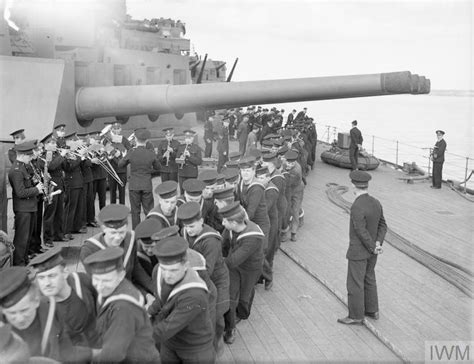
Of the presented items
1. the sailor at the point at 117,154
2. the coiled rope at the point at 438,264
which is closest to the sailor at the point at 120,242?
the coiled rope at the point at 438,264

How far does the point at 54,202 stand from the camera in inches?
247

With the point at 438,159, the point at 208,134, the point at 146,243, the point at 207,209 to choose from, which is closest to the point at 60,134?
the point at 207,209

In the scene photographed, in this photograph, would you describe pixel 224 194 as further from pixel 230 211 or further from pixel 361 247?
pixel 361 247

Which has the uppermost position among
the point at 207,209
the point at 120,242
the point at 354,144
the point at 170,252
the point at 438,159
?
the point at 170,252

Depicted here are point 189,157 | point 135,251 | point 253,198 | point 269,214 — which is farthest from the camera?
point 189,157

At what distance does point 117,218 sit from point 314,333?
6.50 ft

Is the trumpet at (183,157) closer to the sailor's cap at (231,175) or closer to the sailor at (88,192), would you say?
the sailor at (88,192)

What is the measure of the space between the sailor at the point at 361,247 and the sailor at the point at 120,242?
1906 millimetres

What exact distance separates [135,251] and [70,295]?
0.86m

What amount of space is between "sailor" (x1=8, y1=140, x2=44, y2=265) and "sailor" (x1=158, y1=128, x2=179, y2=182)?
2725 millimetres

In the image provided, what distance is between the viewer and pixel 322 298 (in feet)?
16.7

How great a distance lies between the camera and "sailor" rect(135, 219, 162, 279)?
361 cm

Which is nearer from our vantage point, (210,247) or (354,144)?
(210,247)

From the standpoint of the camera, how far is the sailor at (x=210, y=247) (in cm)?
352
